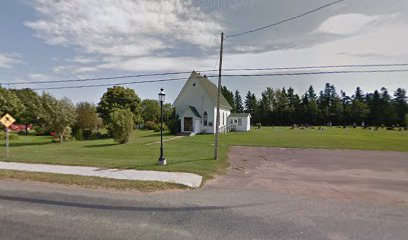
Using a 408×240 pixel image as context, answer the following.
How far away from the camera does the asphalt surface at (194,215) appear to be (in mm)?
5031

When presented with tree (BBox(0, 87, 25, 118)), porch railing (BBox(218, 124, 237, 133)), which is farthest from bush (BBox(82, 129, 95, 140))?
porch railing (BBox(218, 124, 237, 133))

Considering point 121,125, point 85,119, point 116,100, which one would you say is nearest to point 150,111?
point 116,100

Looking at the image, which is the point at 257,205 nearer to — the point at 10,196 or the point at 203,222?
the point at 203,222

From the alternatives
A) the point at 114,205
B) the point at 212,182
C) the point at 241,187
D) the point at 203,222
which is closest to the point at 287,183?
the point at 241,187

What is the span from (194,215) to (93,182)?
474 cm

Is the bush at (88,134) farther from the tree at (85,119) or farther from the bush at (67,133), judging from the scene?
the bush at (67,133)

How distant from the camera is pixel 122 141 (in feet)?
78.6

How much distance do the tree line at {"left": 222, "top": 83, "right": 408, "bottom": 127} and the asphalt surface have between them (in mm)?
68603

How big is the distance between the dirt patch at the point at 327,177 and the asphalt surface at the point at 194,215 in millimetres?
587

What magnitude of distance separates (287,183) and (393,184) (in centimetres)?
405

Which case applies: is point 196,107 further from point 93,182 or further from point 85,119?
point 93,182

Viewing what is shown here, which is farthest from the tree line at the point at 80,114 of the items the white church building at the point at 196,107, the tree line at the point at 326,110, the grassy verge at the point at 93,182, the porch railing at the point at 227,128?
the tree line at the point at 326,110

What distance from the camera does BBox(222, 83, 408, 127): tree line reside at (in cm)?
7931

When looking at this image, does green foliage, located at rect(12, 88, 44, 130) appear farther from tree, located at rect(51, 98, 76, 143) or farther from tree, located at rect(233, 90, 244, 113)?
tree, located at rect(233, 90, 244, 113)
